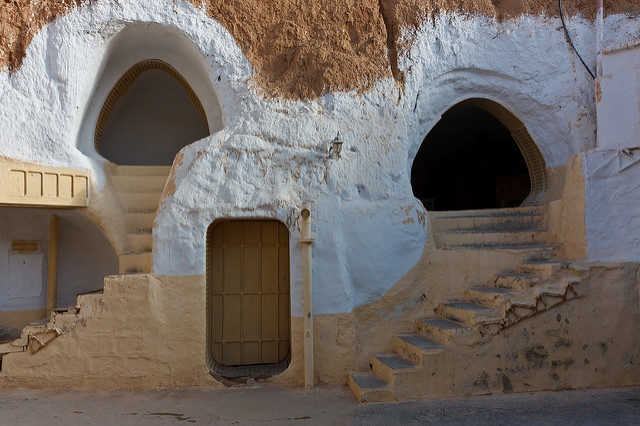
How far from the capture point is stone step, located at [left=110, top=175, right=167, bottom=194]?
22.0ft

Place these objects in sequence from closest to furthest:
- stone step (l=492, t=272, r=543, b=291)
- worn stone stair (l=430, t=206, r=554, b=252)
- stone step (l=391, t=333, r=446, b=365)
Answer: stone step (l=391, t=333, r=446, b=365), stone step (l=492, t=272, r=543, b=291), worn stone stair (l=430, t=206, r=554, b=252)

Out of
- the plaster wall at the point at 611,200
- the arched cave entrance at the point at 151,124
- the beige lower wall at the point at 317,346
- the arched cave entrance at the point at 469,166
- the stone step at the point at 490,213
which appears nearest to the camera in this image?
the beige lower wall at the point at 317,346

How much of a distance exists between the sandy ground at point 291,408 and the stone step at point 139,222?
2.16 m

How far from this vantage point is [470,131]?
35.4 ft

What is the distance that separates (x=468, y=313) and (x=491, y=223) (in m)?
1.90

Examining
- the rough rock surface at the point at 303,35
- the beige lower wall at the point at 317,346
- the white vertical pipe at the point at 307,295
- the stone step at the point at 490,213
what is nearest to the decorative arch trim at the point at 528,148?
the stone step at the point at 490,213

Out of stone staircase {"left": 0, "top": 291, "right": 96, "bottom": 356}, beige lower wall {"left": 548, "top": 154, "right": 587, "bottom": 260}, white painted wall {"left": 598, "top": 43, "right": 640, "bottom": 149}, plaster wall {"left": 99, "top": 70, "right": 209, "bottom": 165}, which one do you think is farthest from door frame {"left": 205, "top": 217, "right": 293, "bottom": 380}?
white painted wall {"left": 598, "top": 43, "right": 640, "bottom": 149}

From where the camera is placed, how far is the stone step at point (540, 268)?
5.65 meters

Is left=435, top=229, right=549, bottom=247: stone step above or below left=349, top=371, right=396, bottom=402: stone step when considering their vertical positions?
above

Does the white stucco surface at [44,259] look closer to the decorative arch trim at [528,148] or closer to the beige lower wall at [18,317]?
the beige lower wall at [18,317]

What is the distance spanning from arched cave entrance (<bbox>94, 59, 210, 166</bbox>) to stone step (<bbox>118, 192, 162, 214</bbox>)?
2290 mm

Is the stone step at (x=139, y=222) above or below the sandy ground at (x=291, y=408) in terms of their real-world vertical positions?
above

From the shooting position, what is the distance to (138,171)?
6961 mm

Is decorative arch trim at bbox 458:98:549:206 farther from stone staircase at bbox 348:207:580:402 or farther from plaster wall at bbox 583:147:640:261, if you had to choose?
plaster wall at bbox 583:147:640:261
